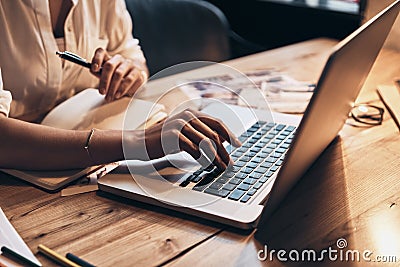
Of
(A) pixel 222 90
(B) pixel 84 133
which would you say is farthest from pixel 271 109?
(B) pixel 84 133

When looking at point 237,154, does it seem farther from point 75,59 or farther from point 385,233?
point 75,59

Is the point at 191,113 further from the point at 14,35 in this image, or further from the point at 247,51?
the point at 247,51

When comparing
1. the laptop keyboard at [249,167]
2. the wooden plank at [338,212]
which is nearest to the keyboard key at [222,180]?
the laptop keyboard at [249,167]

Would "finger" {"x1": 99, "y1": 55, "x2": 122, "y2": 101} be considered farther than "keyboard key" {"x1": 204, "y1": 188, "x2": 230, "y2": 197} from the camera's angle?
Yes

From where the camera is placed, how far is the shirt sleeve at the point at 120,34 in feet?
5.03

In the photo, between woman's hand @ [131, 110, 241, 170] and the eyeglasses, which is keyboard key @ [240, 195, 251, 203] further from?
the eyeglasses

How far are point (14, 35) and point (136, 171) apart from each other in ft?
1.60

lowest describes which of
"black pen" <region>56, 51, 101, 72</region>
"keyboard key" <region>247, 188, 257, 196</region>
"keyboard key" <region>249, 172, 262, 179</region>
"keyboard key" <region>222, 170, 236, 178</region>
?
"keyboard key" <region>249, 172, 262, 179</region>

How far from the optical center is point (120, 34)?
5.15 feet

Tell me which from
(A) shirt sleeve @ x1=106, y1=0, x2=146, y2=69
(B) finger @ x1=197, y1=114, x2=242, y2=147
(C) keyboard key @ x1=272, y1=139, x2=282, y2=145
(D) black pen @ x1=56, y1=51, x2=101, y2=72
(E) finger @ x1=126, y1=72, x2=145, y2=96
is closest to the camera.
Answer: (B) finger @ x1=197, y1=114, x2=242, y2=147

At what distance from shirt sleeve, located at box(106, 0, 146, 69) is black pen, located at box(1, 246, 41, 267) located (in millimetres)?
838

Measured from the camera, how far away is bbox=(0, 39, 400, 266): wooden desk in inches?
32.5

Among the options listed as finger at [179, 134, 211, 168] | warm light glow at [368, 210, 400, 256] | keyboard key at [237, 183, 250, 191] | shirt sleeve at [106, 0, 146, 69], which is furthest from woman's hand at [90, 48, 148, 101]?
warm light glow at [368, 210, 400, 256]

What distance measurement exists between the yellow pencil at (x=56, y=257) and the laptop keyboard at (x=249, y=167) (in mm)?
248
